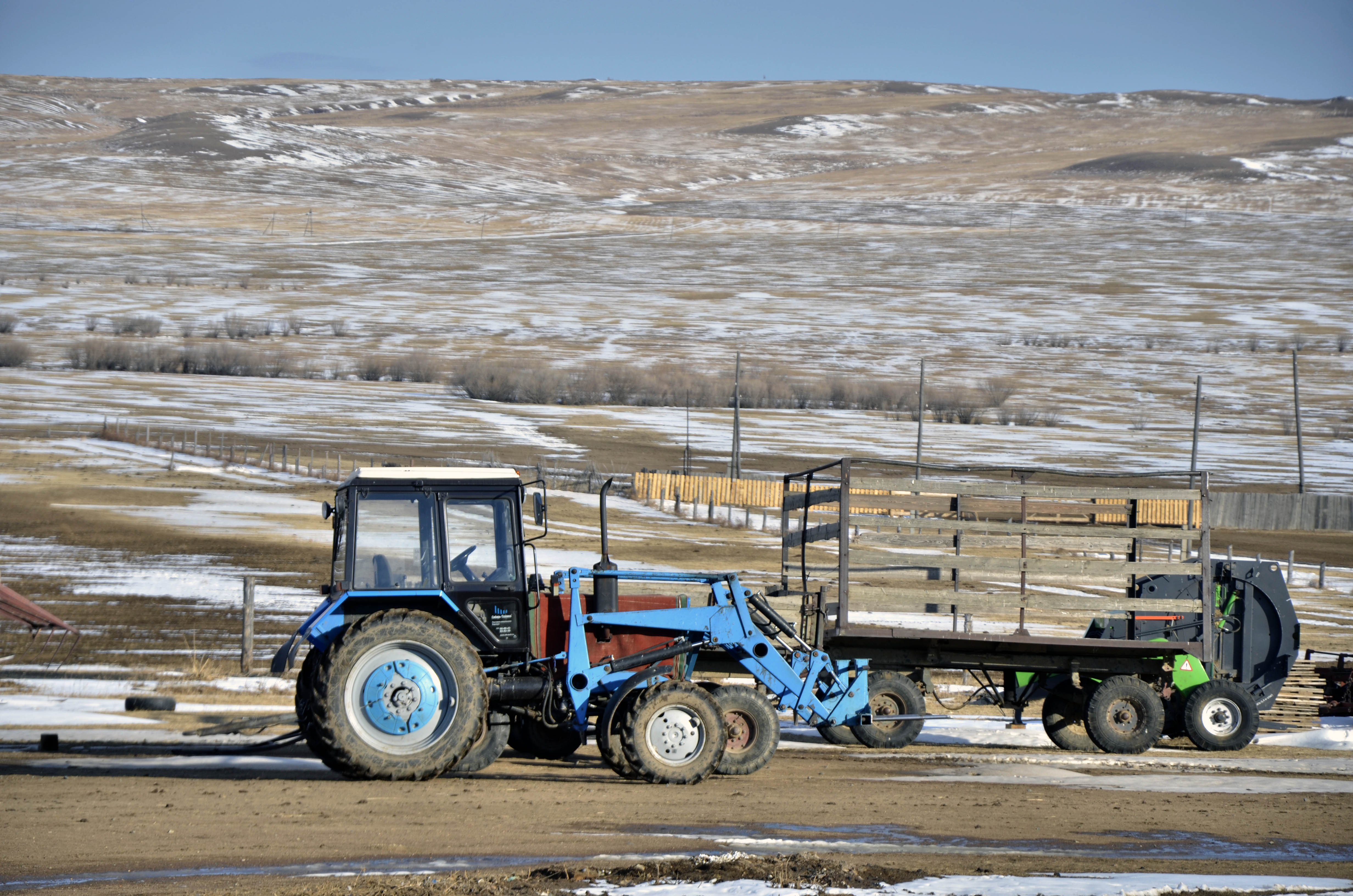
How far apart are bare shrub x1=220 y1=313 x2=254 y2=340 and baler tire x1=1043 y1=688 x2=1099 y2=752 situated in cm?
7147

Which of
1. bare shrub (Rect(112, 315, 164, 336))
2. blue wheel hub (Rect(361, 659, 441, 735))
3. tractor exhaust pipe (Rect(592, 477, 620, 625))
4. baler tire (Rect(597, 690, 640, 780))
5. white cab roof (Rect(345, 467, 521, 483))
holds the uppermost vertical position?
bare shrub (Rect(112, 315, 164, 336))

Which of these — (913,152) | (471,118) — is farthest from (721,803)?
(471,118)

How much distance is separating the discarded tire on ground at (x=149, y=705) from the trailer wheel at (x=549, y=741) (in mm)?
4255

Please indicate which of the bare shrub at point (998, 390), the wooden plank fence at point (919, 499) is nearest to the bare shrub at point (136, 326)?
the wooden plank fence at point (919, 499)

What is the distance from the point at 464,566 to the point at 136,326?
2972 inches

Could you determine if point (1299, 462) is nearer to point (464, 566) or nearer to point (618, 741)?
point (618, 741)

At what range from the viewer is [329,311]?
86.7 metres

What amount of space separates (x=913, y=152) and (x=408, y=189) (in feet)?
212

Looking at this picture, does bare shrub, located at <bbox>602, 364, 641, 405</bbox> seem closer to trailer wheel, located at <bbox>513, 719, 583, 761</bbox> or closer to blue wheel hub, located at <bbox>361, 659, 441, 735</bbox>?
trailer wheel, located at <bbox>513, 719, 583, 761</bbox>

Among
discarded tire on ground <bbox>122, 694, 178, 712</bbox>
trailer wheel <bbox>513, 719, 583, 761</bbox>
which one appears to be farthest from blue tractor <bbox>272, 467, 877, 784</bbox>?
discarded tire on ground <bbox>122, 694, 178, 712</bbox>

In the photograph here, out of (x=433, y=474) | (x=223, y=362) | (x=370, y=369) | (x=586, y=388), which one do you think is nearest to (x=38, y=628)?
(x=433, y=474)

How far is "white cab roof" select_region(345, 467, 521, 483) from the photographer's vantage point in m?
9.98

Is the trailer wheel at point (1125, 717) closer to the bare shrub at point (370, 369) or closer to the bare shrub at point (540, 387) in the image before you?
the bare shrub at point (540, 387)

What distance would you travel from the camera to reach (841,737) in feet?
42.8
